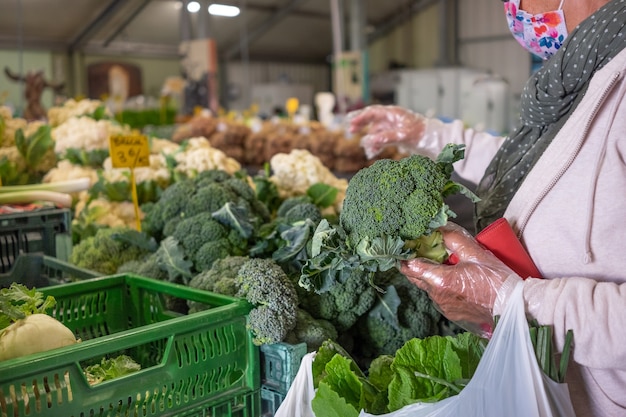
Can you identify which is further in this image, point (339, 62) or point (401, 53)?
point (401, 53)

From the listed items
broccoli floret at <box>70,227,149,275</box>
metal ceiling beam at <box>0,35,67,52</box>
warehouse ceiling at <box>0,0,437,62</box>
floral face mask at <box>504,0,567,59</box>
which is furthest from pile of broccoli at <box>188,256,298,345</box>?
metal ceiling beam at <box>0,35,67,52</box>

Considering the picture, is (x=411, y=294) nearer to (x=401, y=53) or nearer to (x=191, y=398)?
(x=191, y=398)

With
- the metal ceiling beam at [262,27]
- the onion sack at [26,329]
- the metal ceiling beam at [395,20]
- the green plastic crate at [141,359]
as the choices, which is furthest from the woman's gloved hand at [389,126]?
the metal ceiling beam at [395,20]

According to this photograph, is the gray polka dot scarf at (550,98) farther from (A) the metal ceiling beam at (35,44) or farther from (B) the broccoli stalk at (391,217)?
(A) the metal ceiling beam at (35,44)

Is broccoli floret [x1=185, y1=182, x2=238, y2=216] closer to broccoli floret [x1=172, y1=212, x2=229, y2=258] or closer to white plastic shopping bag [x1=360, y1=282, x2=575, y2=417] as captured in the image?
broccoli floret [x1=172, y1=212, x2=229, y2=258]

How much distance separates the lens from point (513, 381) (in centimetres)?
107

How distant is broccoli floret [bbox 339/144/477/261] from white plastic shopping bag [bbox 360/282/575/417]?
0.20 m

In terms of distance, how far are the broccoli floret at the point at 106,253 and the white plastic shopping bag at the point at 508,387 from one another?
1081mm

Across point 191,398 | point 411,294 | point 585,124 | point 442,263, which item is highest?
point 585,124

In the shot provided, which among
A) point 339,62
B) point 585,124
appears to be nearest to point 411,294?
point 585,124

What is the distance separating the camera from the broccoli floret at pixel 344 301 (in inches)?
59.5

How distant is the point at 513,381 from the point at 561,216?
1.00 ft

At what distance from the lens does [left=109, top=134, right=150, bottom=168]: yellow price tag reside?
208cm

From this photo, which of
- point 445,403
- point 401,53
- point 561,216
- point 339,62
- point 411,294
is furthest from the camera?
point 401,53
